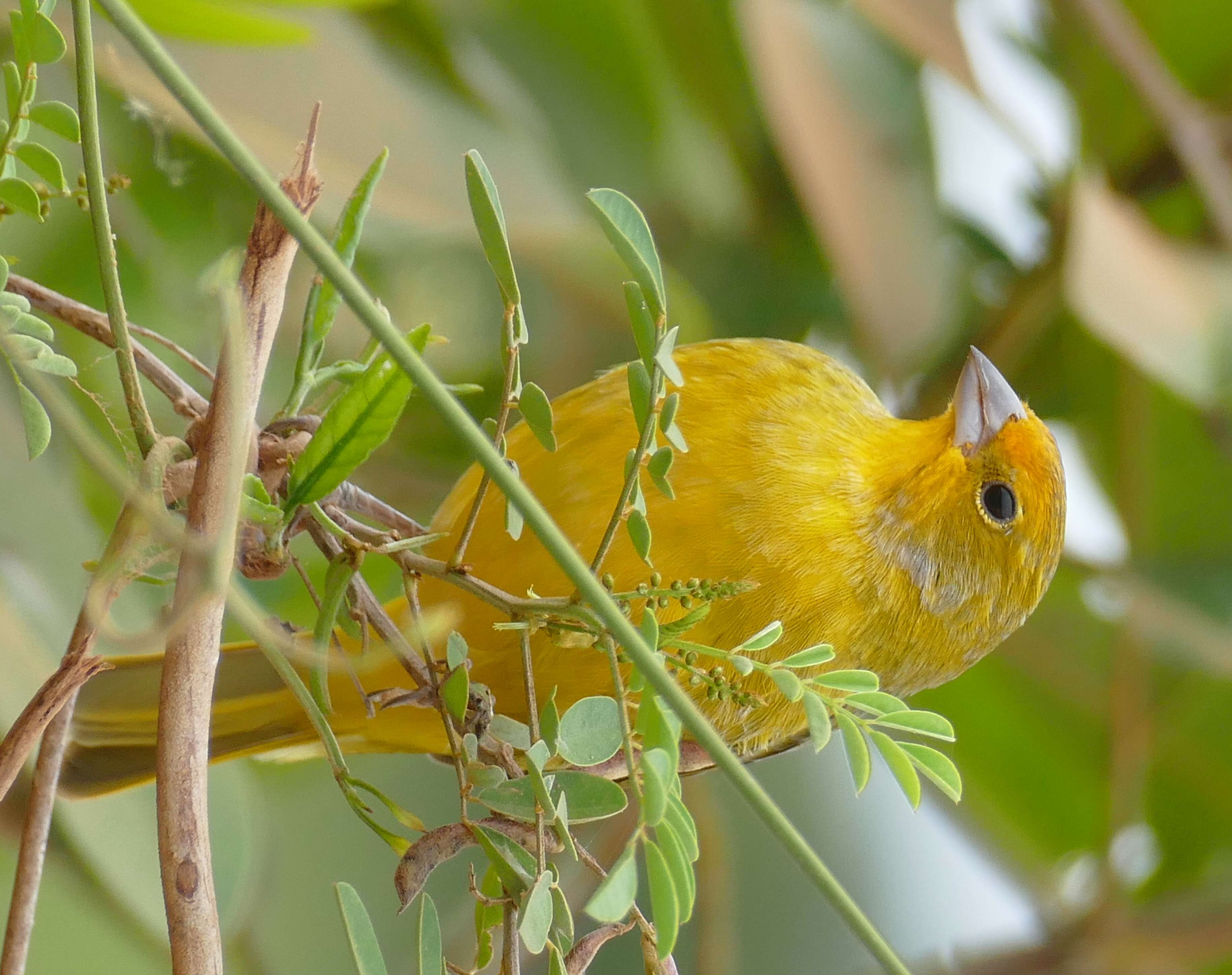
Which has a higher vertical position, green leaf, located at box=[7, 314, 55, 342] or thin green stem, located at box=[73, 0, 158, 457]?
green leaf, located at box=[7, 314, 55, 342]

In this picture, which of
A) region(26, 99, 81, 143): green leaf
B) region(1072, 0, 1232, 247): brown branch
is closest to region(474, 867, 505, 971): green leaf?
region(26, 99, 81, 143): green leaf

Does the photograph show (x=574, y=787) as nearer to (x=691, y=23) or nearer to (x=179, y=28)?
(x=179, y=28)

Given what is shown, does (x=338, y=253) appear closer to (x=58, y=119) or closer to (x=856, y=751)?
(x=58, y=119)

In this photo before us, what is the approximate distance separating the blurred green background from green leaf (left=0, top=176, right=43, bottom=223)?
22 centimetres

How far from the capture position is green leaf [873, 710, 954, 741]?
51cm

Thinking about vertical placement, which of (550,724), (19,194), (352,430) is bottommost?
(550,724)

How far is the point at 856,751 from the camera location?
508mm

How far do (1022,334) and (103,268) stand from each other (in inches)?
58.8

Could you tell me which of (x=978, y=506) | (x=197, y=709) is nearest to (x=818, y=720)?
(x=197, y=709)

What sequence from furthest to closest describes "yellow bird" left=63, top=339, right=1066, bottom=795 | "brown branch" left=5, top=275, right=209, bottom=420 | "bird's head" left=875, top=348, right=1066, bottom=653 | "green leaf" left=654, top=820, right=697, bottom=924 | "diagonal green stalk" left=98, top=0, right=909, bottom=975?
"bird's head" left=875, top=348, right=1066, bottom=653
"yellow bird" left=63, top=339, right=1066, bottom=795
"brown branch" left=5, top=275, right=209, bottom=420
"green leaf" left=654, top=820, right=697, bottom=924
"diagonal green stalk" left=98, top=0, right=909, bottom=975

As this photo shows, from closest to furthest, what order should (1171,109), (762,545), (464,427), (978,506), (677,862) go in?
(464,427) → (677,862) → (762,545) → (978,506) → (1171,109)

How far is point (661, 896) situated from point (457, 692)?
0.42 feet

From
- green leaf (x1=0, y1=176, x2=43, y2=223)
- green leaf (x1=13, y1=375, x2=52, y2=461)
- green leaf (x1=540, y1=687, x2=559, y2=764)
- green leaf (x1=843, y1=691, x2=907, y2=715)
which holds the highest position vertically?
green leaf (x1=0, y1=176, x2=43, y2=223)

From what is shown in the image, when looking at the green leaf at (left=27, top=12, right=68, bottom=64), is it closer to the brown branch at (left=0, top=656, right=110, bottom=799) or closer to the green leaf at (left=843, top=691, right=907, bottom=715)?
the brown branch at (left=0, top=656, right=110, bottom=799)
